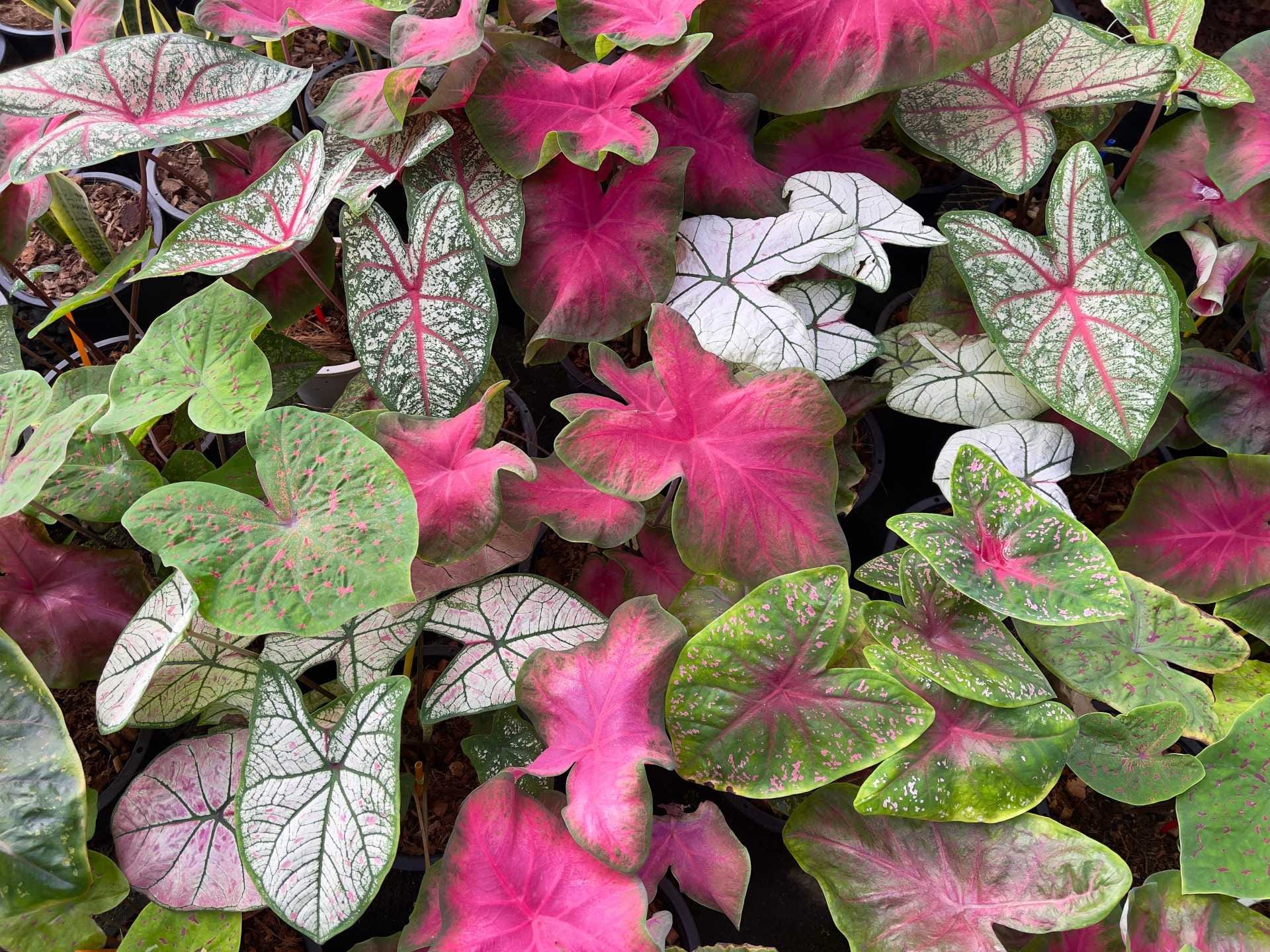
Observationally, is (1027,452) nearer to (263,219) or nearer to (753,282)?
(753,282)

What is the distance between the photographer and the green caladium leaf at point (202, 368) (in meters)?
1.02

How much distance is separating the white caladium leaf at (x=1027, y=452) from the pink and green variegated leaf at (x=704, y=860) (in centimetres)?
Answer: 60

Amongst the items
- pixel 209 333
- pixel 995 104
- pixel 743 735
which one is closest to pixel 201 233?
pixel 209 333

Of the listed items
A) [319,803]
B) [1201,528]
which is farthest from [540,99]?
[1201,528]

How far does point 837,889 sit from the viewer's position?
1.06 metres

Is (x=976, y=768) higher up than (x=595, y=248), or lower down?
lower down

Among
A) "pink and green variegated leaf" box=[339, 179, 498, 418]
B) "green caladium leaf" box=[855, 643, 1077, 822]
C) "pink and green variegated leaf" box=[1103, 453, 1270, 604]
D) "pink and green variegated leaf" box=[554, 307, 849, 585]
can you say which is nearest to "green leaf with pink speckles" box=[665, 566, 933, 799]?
"green caladium leaf" box=[855, 643, 1077, 822]

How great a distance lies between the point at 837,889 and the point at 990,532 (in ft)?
1.56

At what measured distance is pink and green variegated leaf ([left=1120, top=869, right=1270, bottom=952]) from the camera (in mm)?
1038

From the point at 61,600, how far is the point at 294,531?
20.3 inches

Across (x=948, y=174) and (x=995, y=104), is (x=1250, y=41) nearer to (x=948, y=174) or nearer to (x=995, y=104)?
(x=995, y=104)

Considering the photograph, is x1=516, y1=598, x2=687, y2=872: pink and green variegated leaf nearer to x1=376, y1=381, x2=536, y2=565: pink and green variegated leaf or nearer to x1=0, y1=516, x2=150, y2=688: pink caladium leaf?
x1=376, y1=381, x2=536, y2=565: pink and green variegated leaf

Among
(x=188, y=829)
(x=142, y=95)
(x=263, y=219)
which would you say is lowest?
(x=188, y=829)

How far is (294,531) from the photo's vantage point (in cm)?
96
